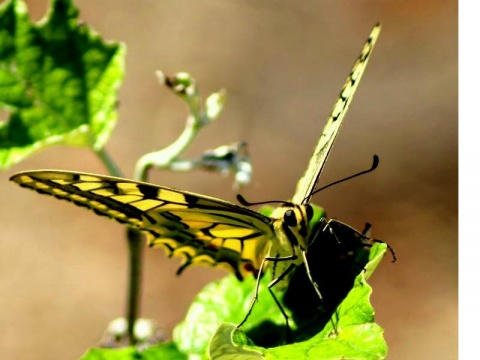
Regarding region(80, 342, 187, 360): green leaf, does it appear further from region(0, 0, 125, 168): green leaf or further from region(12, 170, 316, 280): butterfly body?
region(0, 0, 125, 168): green leaf

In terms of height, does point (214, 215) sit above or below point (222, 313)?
above

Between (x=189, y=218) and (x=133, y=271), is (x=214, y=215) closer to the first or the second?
(x=189, y=218)

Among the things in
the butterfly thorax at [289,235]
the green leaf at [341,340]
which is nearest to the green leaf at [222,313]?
the butterfly thorax at [289,235]

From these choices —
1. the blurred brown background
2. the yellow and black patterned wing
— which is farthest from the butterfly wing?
the blurred brown background

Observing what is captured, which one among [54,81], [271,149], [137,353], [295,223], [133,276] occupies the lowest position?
[137,353]

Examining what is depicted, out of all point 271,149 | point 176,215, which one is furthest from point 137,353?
point 271,149

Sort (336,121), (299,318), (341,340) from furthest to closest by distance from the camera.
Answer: (299,318), (336,121), (341,340)

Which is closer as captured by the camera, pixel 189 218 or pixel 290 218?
pixel 290 218
